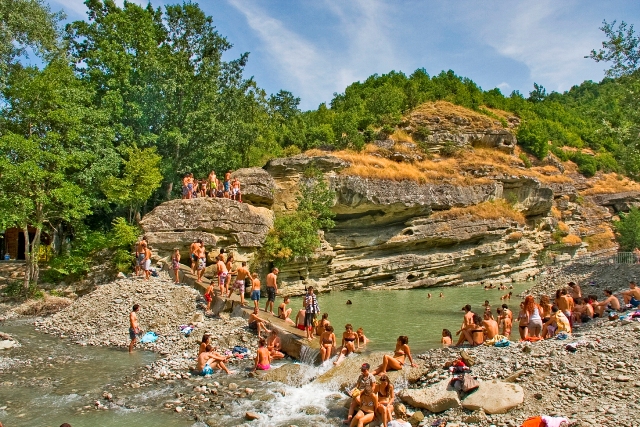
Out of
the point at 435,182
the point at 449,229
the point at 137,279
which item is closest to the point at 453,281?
the point at 449,229

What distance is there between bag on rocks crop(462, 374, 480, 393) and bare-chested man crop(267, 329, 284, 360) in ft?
19.8

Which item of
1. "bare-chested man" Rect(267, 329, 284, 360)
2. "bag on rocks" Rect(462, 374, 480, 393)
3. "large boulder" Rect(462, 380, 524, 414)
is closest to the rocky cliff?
"bare-chested man" Rect(267, 329, 284, 360)

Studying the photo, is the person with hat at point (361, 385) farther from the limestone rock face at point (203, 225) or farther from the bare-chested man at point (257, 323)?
the limestone rock face at point (203, 225)

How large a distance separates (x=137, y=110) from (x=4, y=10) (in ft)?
29.7

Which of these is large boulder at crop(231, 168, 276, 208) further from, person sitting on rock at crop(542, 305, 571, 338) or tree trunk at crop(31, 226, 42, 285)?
→ person sitting on rock at crop(542, 305, 571, 338)

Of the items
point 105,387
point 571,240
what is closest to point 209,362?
point 105,387

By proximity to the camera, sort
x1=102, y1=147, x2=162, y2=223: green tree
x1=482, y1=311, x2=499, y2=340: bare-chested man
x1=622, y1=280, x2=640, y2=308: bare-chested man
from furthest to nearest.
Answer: x1=102, y1=147, x2=162, y2=223: green tree
x1=622, y1=280, x2=640, y2=308: bare-chested man
x1=482, y1=311, x2=499, y2=340: bare-chested man

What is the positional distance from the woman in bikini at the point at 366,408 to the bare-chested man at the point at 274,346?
4988 millimetres

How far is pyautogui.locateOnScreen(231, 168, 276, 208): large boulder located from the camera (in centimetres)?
2816

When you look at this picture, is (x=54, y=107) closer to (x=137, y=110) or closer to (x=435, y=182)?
(x=137, y=110)

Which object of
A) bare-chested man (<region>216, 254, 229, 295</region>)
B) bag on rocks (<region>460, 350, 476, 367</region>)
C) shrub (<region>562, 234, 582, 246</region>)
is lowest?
bag on rocks (<region>460, 350, 476, 367</region>)

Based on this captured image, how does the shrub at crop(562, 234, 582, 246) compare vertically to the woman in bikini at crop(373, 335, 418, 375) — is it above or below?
above

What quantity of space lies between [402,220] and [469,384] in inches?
990

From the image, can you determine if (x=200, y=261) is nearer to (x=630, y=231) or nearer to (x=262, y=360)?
(x=262, y=360)
